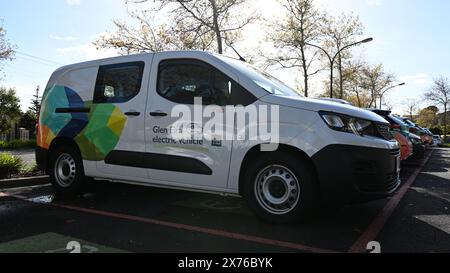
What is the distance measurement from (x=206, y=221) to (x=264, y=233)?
2.65 ft

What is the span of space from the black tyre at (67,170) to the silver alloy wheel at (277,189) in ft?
9.58

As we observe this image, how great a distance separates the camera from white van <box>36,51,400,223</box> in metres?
4.07

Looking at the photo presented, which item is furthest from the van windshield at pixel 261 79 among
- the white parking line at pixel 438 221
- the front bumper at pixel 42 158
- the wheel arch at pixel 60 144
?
the front bumper at pixel 42 158

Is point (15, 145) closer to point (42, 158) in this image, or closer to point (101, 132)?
point (42, 158)

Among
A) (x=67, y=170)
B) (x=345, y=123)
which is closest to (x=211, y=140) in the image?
(x=345, y=123)

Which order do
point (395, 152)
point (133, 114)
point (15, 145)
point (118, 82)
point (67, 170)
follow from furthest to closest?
point (15, 145), point (67, 170), point (118, 82), point (133, 114), point (395, 152)

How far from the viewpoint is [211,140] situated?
455 cm

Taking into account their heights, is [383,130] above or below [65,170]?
above

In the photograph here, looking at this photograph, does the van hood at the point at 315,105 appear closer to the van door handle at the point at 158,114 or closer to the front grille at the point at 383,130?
the front grille at the point at 383,130

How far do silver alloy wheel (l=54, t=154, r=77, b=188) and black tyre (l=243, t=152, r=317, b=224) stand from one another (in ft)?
9.70

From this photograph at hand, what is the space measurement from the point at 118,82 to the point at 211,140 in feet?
6.10

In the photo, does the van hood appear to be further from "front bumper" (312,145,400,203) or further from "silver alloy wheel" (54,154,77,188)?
"silver alloy wheel" (54,154,77,188)

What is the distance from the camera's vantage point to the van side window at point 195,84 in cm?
455

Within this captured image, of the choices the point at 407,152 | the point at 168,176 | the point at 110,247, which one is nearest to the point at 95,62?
the point at 168,176
